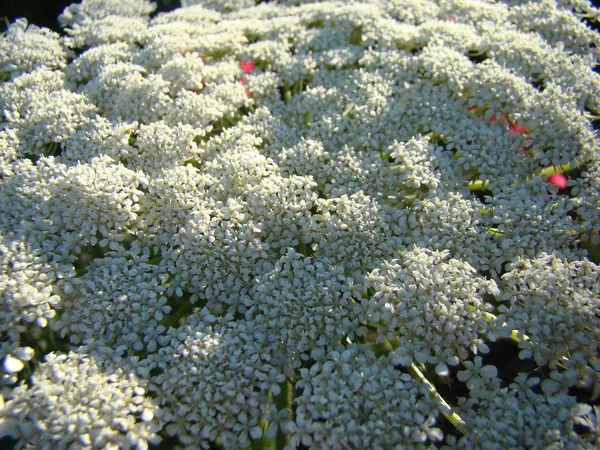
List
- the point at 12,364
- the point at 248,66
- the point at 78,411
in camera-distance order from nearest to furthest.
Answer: the point at 78,411 < the point at 12,364 < the point at 248,66

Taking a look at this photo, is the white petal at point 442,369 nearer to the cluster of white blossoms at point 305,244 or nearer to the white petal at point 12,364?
the cluster of white blossoms at point 305,244

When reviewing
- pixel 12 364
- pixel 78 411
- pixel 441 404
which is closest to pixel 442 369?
pixel 441 404

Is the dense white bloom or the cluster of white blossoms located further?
the cluster of white blossoms

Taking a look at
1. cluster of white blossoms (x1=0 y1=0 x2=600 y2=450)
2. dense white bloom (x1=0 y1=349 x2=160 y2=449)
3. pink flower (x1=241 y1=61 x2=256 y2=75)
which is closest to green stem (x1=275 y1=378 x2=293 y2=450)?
cluster of white blossoms (x1=0 y1=0 x2=600 y2=450)

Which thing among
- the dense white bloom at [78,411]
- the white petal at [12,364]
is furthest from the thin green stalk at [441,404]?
the white petal at [12,364]

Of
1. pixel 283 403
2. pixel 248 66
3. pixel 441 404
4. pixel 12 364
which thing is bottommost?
pixel 283 403

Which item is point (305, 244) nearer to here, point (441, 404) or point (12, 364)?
point (441, 404)

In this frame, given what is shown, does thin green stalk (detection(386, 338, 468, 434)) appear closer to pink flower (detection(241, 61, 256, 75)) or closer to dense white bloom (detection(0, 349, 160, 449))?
dense white bloom (detection(0, 349, 160, 449))

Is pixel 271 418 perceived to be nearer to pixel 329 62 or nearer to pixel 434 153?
pixel 434 153

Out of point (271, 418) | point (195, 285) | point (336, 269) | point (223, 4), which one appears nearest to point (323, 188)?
point (336, 269)
